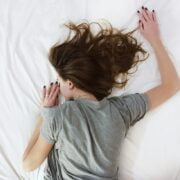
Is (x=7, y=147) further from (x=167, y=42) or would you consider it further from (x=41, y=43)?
(x=167, y=42)

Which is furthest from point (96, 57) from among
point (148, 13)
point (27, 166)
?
point (27, 166)

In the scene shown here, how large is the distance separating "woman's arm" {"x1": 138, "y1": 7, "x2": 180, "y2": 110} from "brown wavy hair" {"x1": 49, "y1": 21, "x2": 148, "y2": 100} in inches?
1.7

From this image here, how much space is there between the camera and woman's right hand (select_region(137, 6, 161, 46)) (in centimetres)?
132

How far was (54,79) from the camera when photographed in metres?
1.32

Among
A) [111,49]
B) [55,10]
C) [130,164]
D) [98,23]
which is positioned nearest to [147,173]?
[130,164]

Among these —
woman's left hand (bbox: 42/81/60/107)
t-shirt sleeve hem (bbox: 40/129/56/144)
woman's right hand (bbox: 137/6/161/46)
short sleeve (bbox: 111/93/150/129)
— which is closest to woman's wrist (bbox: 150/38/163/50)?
woman's right hand (bbox: 137/6/161/46)

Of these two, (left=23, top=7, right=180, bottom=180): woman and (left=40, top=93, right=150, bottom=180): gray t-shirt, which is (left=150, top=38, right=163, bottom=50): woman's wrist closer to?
(left=23, top=7, right=180, bottom=180): woman

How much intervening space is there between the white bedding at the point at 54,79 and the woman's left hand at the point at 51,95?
0.09 ft

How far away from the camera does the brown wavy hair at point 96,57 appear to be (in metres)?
1.21

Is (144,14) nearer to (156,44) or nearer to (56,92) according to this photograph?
(156,44)

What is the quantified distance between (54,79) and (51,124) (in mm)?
177

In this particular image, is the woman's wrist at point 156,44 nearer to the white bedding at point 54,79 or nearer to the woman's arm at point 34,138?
the white bedding at point 54,79

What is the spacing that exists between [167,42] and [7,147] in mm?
614

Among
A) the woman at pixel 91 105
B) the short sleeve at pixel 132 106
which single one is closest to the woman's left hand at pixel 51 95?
the woman at pixel 91 105
